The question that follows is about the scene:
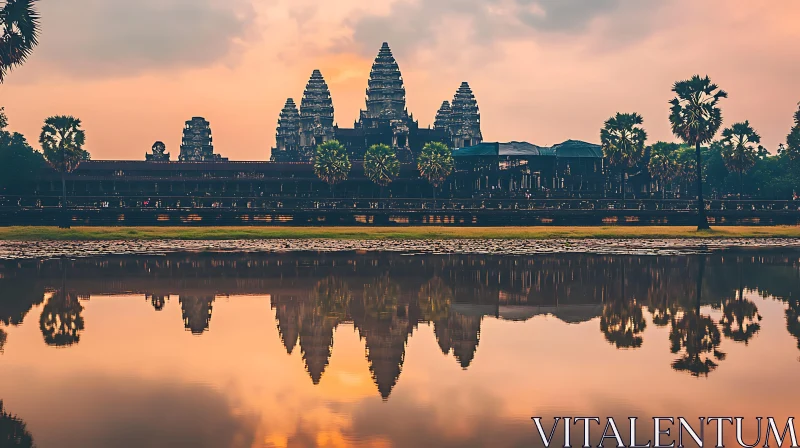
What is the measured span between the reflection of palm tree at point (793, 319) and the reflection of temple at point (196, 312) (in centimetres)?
1398

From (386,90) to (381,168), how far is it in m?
53.4

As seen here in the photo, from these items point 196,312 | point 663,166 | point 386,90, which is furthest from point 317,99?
point 196,312

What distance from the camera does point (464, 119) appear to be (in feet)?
611

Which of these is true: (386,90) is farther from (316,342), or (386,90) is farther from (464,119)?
(316,342)

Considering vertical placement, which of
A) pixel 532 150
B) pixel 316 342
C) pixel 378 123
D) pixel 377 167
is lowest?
pixel 316 342

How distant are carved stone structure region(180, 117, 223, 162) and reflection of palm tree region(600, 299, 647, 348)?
165m

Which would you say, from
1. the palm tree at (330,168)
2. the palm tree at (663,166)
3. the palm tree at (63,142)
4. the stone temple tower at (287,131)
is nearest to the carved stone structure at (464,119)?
the stone temple tower at (287,131)

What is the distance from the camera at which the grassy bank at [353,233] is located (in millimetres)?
67750

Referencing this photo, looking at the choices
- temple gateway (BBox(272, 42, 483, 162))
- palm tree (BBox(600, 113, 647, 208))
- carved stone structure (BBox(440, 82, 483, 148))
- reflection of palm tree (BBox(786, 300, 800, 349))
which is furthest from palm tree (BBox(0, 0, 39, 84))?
carved stone structure (BBox(440, 82, 483, 148))

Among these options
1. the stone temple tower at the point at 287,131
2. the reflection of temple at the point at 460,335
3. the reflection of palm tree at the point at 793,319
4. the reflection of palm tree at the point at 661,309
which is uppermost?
the stone temple tower at the point at 287,131

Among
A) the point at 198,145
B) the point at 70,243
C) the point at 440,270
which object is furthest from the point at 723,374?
the point at 198,145

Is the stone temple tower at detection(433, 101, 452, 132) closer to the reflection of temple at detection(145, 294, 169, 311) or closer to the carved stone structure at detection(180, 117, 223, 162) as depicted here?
the carved stone structure at detection(180, 117, 223, 162)

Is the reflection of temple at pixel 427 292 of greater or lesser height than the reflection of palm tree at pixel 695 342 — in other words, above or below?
above

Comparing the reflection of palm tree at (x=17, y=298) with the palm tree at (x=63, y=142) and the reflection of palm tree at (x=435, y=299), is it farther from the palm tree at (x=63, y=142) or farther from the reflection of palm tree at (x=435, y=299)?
the palm tree at (x=63, y=142)
